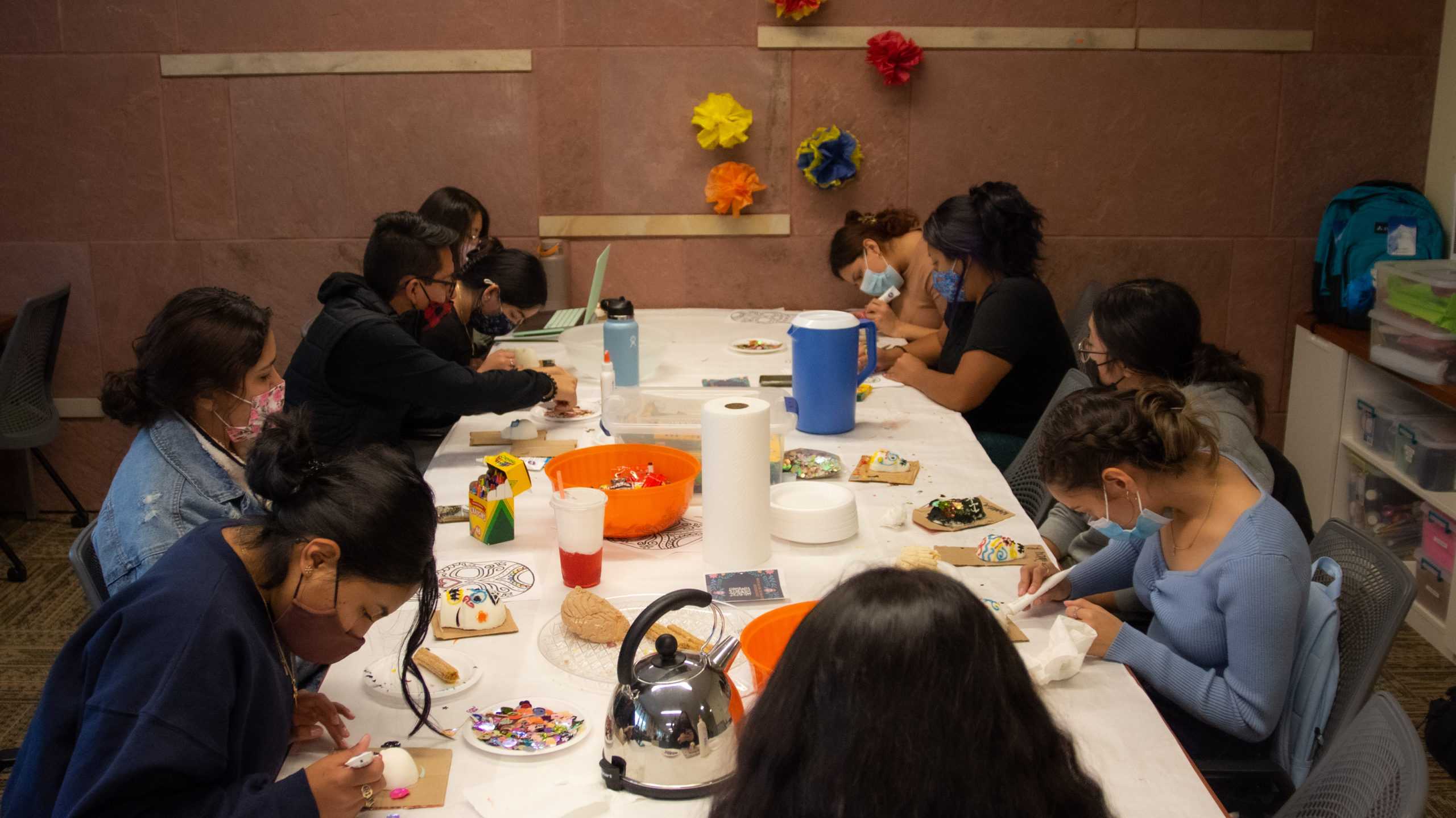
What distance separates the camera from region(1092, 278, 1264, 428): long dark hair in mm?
2518

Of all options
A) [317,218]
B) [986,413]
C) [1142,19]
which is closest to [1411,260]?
[1142,19]

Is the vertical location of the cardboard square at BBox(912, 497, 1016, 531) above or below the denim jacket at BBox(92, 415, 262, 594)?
below

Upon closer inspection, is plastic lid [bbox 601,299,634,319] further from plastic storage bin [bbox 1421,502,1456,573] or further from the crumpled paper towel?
plastic storage bin [bbox 1421,502,1456,573]

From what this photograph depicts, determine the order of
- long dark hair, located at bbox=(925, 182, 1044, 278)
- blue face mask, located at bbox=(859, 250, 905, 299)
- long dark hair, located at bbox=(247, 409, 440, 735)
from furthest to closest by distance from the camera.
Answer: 1. blue face mask, located at bbox=(859, 250, 905, 299)
2. long dark hair, located at bbox=(925, 182, 1044, 278)
3. long dark hair, located at bbox=(247, 409, 440, 735)

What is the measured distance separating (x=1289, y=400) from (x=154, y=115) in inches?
177

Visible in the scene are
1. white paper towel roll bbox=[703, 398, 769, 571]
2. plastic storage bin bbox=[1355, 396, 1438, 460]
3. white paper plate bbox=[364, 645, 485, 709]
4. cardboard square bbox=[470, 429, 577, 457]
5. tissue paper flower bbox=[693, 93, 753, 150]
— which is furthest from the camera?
tissue paper flower bbox=[693, 93, 753, 150]

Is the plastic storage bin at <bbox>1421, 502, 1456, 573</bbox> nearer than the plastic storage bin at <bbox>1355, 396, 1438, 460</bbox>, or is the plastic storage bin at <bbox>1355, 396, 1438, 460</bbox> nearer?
the plastic storage bin at <bbox>1421, 502, 1456, 573</bbox>

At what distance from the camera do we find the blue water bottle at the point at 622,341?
332 cm

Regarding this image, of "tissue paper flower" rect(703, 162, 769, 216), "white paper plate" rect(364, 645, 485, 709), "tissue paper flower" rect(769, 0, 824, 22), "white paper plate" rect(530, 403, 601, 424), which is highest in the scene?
"tissue paper flower" rect(769, 0, 824, 22)

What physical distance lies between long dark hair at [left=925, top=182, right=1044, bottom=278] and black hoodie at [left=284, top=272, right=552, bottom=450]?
1.30m

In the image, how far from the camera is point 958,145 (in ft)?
14.7

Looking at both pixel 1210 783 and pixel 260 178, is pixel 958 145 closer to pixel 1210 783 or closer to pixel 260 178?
pixel 260 178

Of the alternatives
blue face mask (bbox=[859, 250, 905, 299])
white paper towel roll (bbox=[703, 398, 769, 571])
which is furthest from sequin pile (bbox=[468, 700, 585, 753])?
blue face mask (bbox=[859, 250, 905, 299])

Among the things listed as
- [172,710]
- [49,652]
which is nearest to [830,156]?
[49,652]
